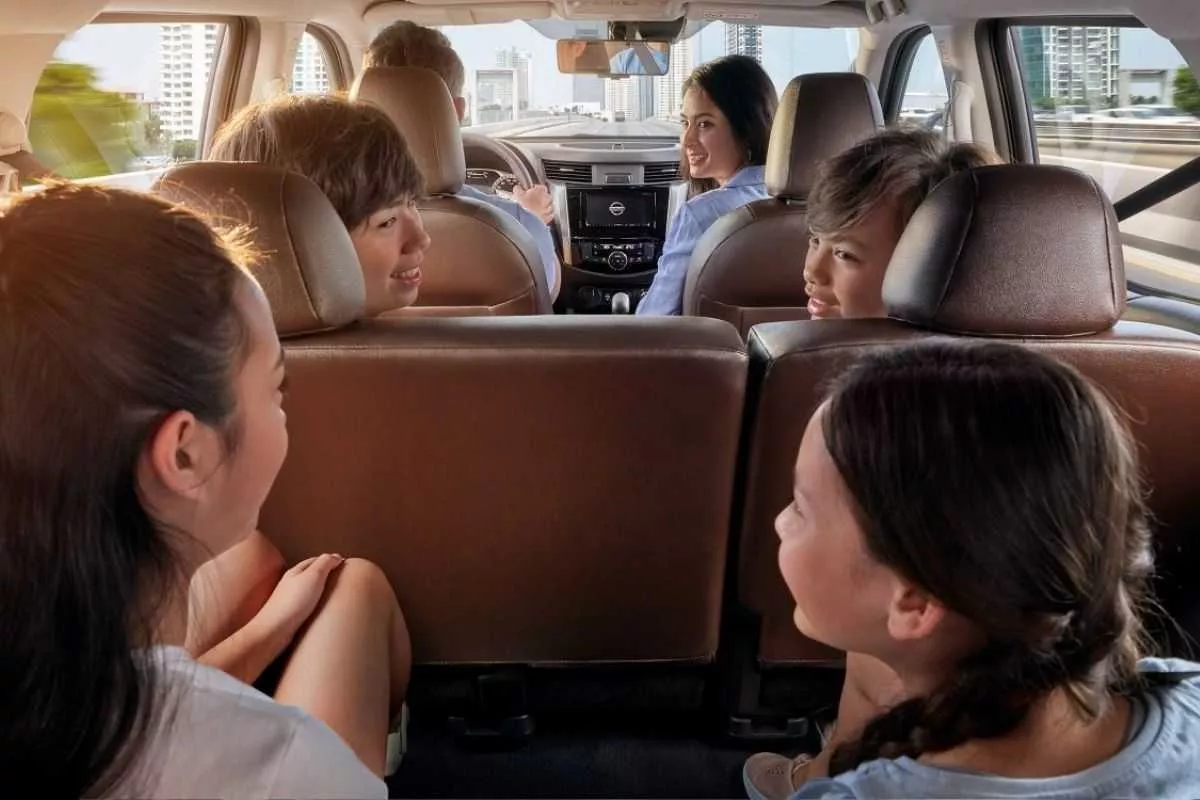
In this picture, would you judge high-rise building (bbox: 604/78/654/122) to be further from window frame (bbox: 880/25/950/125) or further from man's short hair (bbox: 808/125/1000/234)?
man's short hair (bbox: 808/125/1000/234)

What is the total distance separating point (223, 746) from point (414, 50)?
3.66m

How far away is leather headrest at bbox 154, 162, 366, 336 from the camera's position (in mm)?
1754

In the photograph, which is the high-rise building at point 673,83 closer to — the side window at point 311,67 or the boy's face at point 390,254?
the side window at point 311,67

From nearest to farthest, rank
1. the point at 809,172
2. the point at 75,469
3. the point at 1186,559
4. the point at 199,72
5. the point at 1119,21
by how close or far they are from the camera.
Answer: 1. the point at 75,469
2. the point at 1186,559
3. the point at 809,172
4. the point at 1119,21
5. the point at 199,72

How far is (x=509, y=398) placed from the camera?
194cm

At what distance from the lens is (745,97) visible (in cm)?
417

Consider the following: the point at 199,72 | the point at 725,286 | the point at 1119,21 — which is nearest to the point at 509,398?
the point at 725,286

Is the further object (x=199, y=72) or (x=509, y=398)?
(x=199, y=72)

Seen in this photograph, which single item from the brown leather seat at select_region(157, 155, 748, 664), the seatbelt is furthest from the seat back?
the seatbelt

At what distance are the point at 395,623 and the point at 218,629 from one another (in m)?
0.38

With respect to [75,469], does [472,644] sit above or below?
below

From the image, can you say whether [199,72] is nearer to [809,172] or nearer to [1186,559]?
[809,172]

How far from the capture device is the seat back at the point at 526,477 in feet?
6.27

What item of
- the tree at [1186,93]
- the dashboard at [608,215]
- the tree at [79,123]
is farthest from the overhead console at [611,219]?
the tree at [1186,93]
